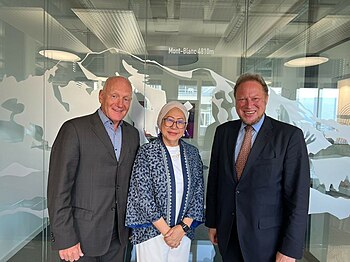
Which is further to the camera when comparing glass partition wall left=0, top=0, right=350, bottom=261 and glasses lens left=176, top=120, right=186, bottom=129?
glass partition wall left=0, top=0, right=350, bottom=261

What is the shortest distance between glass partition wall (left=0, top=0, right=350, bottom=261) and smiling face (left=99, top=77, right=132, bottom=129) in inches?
50.9

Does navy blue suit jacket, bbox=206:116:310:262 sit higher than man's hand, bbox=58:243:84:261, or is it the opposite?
navy blue suit jacket, bbox=206:116:310:262

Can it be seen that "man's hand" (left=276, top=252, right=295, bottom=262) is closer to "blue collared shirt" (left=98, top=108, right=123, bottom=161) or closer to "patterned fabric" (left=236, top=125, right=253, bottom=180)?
"patterned fabric" (left=236, top=125, right=253, bottom=180)

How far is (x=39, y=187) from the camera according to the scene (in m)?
3.63

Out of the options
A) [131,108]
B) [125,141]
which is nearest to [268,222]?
[125,141]

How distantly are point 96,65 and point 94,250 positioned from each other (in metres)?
2.02

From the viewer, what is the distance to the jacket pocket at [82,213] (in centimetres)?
207

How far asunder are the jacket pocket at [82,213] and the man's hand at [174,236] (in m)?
0.48

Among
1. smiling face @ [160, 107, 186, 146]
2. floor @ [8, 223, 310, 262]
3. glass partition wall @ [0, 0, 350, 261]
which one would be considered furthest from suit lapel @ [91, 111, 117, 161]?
floor @ [8, 223, 310, 262]

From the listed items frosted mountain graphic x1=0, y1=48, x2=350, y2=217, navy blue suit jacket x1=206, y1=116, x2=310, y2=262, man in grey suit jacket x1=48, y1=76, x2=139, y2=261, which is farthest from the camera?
frosted mountain graphic x1=0, y1=48, x2=350, y2=217

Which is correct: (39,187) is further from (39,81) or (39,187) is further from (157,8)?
(157,8)

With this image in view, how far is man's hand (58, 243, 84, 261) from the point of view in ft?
6.64

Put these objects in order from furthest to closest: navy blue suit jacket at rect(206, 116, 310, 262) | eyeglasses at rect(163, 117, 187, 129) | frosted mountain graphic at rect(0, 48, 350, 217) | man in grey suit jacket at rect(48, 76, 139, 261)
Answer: frosted mountain graphic at rect(0, 48, 350, 217) < eyeglasses at rect(163, 117, 187, 129) < man in grey suit jacket at rect(48, 76, 139, 261) < navy blue suit jacket at rect(206, 116, 310, 262)

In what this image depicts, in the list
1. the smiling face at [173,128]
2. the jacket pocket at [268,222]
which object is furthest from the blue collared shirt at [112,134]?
the jacket pocket at [268,222]
